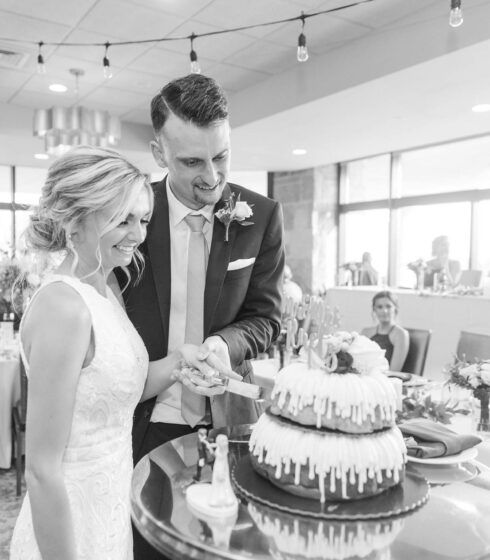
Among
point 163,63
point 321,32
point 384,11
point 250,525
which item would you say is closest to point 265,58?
point 321,32

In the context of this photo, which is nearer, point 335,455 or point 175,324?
point 335,455

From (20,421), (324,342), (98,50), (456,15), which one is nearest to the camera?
(324,342)

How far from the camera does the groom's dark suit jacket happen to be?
162cm

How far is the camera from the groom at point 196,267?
1564 mm

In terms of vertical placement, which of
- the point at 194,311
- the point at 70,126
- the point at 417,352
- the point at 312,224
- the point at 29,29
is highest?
the point at 29,29

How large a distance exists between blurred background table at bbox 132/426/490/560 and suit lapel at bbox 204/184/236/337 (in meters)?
0.50

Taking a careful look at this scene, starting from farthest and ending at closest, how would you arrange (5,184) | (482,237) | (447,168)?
(5,184)
(447,168)
(482,237)

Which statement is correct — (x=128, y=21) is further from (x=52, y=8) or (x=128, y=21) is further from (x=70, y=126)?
(x=70, y=126)

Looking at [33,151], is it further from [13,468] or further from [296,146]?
[13,468]

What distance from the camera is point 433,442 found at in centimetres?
136

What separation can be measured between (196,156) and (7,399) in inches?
137

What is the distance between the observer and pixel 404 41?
200 inches

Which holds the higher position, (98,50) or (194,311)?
(98,50)

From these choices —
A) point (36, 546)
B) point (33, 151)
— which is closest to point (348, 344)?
point (36, 546)
